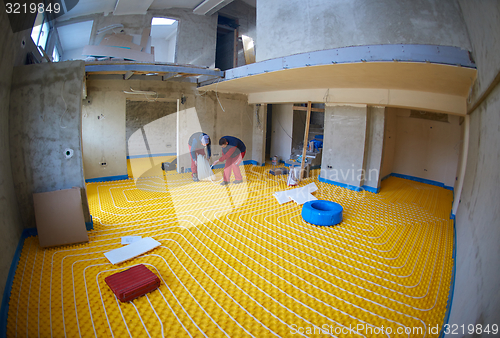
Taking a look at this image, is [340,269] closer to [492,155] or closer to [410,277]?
[410,277]

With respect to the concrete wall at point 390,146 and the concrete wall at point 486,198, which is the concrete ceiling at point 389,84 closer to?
the concrete wall at point 486,198

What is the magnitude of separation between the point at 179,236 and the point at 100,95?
5056mm

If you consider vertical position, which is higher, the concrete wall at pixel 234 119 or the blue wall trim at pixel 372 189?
the concrete wall at pixel 234 119

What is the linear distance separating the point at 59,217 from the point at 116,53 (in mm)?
4431

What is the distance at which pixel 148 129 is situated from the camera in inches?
454

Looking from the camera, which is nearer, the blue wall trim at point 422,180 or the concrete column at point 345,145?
the concrete column at point 345,145

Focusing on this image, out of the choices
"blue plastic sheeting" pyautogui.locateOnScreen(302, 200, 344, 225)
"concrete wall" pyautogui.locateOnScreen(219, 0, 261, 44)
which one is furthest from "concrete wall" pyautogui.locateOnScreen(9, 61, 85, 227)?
"concrete wall" pyautogui.locateOnScreen(219, 0, 261, 44)

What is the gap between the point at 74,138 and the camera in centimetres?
415

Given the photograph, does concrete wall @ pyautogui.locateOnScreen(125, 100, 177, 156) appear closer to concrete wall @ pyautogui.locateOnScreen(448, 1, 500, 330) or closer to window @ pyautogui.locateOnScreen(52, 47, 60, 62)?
window @ pyautogui.locateOnScreen(52, 47, 60, 62)

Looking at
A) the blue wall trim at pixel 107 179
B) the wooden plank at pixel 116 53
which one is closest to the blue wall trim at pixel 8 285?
the blue wall trim at pixel 107 179

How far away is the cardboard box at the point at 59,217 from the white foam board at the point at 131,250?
65cm

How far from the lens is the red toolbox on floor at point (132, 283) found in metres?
2.79

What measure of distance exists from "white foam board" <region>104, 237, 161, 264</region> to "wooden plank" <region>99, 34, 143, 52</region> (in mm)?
5287

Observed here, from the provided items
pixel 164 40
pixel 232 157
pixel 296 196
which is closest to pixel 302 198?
pixel 296 196
